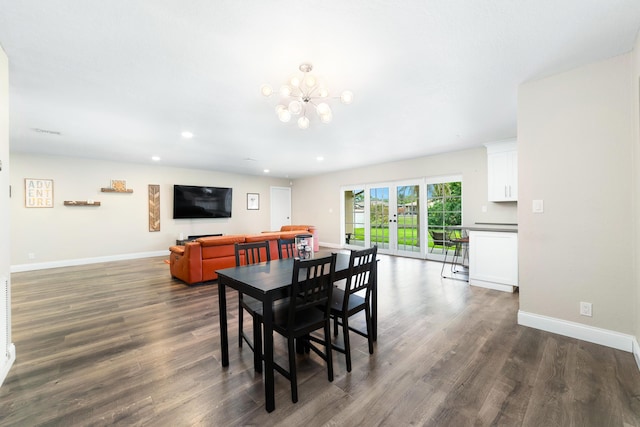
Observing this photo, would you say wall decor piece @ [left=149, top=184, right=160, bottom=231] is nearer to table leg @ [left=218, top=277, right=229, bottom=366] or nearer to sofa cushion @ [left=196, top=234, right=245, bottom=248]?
sofa cushion @ [left=196, top=234, right=245, bottom=248]

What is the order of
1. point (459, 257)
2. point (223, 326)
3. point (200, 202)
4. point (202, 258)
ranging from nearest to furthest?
point (223, 326), point (202, 258), point (459, 257), point (200, 202)

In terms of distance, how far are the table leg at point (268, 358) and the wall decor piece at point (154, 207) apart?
22.3ft

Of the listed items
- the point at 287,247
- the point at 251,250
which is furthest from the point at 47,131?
the point at 287,247

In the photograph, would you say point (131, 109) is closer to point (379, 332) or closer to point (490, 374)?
point (379, 332)

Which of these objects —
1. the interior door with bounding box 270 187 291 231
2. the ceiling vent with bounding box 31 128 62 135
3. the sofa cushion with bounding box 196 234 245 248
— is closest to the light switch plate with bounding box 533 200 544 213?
the sofa cushion with bounding box 196 234 245 248

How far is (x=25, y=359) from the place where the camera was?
85.4 inches

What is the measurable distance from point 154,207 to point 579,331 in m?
8.38

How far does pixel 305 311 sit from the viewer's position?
202 centimetres

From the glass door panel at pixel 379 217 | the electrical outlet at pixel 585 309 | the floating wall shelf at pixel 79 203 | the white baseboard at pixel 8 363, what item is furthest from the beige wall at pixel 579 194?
the floating wall shelf at pixel 79 203

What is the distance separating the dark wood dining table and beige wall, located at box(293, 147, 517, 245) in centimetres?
407

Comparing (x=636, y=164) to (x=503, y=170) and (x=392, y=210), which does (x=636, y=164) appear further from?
(x=392, y=210)

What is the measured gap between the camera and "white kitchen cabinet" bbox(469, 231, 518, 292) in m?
3.80

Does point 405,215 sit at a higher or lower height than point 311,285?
higher

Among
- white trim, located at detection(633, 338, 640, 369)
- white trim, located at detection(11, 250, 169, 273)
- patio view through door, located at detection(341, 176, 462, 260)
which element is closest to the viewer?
white trim, located at detection(633, 338, 640, 369)
